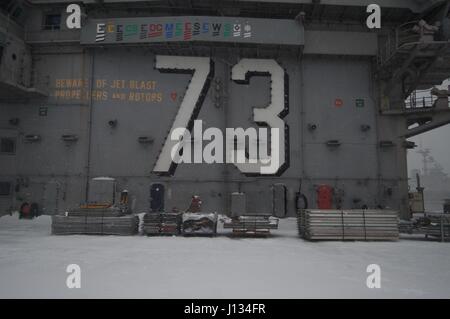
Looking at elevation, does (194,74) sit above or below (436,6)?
below

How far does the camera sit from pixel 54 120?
22.2m

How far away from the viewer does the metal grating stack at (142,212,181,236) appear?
51.9 ft

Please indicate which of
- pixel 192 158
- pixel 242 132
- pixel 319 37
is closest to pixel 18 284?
pixel 192 158

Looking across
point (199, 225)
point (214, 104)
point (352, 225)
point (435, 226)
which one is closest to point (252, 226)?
point (199, 225)

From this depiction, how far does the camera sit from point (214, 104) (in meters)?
22.1

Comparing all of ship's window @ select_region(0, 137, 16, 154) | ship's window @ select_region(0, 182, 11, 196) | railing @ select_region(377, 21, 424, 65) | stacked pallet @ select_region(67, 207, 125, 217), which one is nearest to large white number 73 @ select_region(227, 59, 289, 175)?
railing @ select_region(377, 21, 424, 65)

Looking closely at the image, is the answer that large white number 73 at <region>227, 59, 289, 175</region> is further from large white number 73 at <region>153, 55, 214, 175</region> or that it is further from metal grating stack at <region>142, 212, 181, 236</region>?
metal grating stack at <region>142, 212, 181, 236</region>

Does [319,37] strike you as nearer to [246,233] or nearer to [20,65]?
[246,233]

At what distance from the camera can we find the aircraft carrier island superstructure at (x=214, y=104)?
2158 centimetres

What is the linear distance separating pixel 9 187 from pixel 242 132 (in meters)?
16.1

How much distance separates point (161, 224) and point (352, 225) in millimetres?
9072

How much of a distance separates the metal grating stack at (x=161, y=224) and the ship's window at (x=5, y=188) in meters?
12.0
